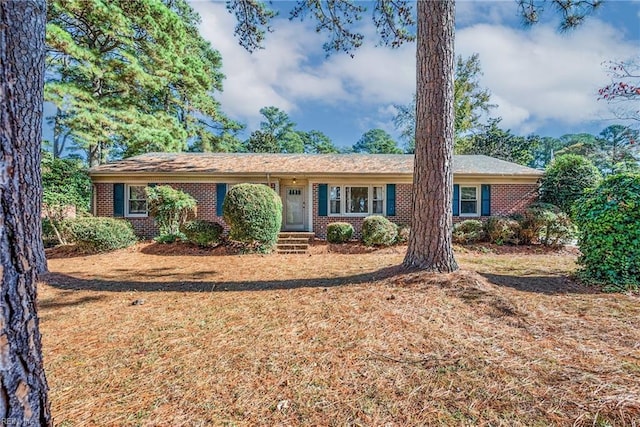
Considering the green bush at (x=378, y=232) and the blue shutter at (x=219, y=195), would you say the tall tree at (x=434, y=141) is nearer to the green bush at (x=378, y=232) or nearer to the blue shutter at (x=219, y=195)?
the green bush at (x=378, y=232)

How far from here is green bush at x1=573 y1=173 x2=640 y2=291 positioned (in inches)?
172

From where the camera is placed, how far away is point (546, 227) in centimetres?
941

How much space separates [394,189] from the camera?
1146 cm

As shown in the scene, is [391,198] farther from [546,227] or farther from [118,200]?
[118,200]

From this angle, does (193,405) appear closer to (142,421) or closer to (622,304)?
(142,421)

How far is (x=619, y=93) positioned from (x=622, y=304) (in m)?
6.29

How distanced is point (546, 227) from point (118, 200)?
15.5 m

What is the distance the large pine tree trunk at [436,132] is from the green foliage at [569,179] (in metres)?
8.79

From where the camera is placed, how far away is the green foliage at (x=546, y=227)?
30.4 feet

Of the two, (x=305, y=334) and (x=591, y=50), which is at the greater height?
(x=591, y=50)

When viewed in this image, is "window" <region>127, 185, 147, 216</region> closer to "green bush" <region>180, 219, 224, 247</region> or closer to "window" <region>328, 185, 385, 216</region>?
"green bush" <region>180, 219, 224, 247</region>

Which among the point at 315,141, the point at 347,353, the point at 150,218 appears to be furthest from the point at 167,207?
the point at 315,141

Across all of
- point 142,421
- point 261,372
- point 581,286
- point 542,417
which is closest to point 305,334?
point 261,372

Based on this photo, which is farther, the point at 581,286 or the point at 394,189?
the point at 394,189
